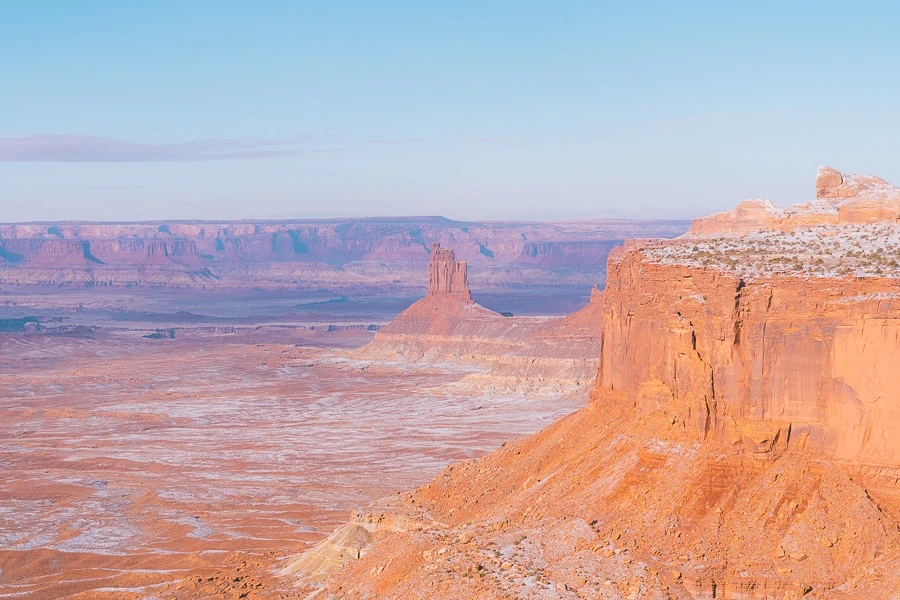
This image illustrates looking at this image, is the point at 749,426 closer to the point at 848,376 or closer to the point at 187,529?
the point at 848,376

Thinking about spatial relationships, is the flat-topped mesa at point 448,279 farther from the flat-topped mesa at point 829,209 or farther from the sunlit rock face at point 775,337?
the sunlit rock face at point 775,337

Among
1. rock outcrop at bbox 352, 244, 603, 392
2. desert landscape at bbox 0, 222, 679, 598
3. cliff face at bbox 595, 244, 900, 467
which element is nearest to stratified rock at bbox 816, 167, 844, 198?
cliff face at bbox 595, 244, 900, 467

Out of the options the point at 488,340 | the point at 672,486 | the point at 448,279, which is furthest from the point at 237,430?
the point at 672,486

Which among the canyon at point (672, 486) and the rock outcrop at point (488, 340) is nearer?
the canyon at point (672, 486)

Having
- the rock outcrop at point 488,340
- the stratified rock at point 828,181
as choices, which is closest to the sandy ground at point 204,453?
the rock outcrop at point 488,340

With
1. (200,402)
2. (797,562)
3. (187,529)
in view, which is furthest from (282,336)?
(797,562)

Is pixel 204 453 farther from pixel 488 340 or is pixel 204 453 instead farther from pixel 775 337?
pixel 775 337
